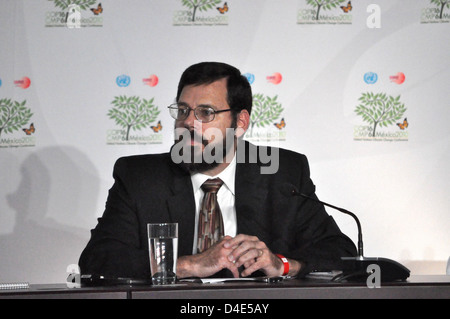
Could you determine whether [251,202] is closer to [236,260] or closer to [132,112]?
[236,260]

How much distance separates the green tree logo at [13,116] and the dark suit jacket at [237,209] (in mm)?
1483

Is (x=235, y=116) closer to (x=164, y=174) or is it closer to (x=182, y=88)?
(x=182, y=88)

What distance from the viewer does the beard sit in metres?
2.78

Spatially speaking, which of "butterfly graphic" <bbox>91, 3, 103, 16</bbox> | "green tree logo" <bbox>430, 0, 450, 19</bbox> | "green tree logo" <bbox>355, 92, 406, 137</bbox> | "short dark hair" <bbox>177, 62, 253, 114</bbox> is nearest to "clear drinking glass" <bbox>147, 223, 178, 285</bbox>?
"short dark hair" <bbox>177, 62, 253, 114</bbox>

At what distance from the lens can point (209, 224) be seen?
271 cm

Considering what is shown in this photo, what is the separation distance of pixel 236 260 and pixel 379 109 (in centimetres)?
212

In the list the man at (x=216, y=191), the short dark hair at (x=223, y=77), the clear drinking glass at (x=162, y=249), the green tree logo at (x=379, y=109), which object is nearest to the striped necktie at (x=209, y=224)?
the man at (x=216, y=191)

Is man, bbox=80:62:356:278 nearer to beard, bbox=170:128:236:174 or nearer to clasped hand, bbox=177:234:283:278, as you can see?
beard, bbox=170:128:236:174

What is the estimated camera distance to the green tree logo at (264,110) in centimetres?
400

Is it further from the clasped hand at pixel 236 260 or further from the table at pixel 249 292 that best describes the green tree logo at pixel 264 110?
the table at pixel 249 292

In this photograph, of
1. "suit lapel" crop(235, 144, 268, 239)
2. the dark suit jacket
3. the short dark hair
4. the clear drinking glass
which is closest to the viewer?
the clear drinking glass

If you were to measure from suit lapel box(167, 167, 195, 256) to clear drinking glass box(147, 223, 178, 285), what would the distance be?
700mm

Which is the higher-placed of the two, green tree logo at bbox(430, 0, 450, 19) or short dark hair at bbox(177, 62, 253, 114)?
green tree logo at bbox(430, 0, 450, 19)
